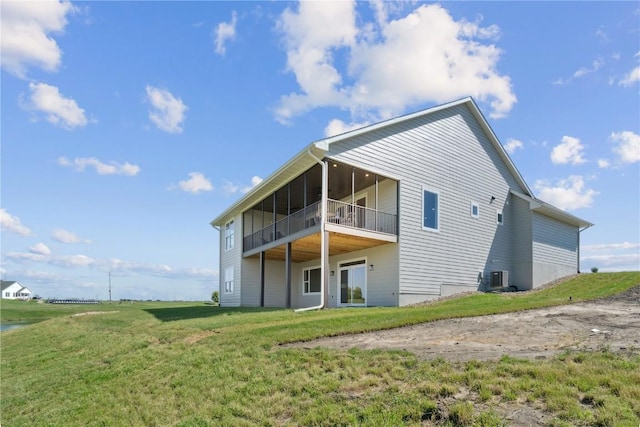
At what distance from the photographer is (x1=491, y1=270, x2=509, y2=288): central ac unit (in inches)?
709

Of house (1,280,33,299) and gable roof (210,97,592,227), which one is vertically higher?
gable roof (210,97,592,227)

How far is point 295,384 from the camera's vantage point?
5512 millimetres

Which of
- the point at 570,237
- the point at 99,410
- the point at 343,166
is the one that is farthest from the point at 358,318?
the point at 570,237

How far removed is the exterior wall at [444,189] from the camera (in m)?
15.7

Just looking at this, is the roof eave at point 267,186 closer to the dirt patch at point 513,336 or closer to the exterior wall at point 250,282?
the exterior wall at point 250,282

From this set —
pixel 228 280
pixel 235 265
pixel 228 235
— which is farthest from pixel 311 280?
pixel 228 235

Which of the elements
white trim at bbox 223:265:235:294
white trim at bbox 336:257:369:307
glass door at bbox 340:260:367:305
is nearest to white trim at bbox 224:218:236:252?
white trim at bbox 223:265:235:294

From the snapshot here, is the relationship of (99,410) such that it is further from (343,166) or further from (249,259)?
(249,259)

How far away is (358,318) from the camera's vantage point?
10.0 m

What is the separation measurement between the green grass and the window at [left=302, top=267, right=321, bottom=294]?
10527 mm

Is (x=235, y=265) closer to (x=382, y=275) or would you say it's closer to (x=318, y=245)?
(x=318, y=245)

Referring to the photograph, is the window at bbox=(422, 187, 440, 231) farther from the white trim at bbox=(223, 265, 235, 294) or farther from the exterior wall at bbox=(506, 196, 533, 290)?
the white trim at bbox=(223, 265, 235, 294)

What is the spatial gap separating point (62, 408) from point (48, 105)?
1246 cm

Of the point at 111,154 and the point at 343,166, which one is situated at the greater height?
the point at 111,154
